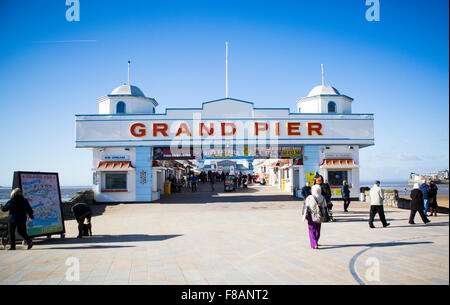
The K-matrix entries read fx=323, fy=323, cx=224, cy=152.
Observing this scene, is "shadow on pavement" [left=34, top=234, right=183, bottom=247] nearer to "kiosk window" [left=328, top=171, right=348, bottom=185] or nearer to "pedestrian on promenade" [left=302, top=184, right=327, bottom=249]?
"pedestrian on promenade" [left=302, top=184, right=327, bottom=249]

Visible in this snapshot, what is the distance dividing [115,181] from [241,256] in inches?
681

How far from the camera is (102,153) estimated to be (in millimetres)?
22703

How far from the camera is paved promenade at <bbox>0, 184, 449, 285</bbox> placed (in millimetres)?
5672

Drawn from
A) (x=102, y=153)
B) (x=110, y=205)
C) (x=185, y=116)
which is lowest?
(x=110, y=205)

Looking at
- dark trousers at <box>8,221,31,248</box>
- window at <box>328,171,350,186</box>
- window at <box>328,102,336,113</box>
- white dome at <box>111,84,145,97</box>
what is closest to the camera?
dark trousers at <box>8,221,31,248</box>

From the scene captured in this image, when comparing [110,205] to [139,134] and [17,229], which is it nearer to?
[139,134]

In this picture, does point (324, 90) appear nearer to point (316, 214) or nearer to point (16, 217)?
point (316, 214)

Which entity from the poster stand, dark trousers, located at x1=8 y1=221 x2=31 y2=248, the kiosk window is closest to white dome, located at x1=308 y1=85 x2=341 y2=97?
the kiosk window

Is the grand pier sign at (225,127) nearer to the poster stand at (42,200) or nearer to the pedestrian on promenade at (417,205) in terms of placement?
the pedestrian on promenade at (417,205)

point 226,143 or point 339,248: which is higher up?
point 226,143

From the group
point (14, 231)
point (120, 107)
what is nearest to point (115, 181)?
point (120, 107)

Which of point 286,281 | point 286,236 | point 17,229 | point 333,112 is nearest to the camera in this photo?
point 286,281
